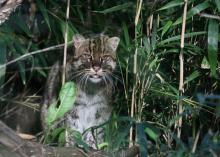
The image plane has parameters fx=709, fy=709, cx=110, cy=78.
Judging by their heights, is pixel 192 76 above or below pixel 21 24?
below

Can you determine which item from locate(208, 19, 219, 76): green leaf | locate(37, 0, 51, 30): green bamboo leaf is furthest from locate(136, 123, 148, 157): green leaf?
locate(37, 0, 51, 30): green bamboo leaf

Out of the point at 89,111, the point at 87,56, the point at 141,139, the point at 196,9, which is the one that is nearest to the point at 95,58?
the point at 87,56

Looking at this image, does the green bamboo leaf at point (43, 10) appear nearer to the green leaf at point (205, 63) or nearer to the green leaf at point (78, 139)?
the green leaf at point (205, 63)

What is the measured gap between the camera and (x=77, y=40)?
6.66m

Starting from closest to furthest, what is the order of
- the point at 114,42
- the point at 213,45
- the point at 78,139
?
the point at 78,139 → the point at 213,45 → the point at 114,42

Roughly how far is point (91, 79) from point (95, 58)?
21 centimetres

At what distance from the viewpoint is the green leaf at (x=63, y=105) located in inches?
211

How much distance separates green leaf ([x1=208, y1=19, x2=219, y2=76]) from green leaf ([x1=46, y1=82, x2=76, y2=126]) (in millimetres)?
1246

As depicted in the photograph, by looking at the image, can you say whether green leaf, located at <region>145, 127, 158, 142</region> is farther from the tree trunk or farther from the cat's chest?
the cat's chest

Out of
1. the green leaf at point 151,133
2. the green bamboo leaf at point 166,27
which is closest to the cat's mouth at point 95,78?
the green bamboo leaf at point 166,27

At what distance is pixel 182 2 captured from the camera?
5.98 m

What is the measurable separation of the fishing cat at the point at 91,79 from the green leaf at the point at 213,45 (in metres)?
1.07

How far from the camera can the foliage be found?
18.9 feet

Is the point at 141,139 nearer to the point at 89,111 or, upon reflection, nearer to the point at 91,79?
the point at 91,79
